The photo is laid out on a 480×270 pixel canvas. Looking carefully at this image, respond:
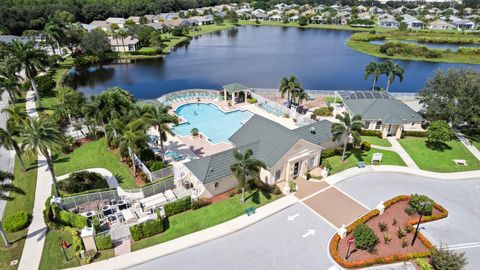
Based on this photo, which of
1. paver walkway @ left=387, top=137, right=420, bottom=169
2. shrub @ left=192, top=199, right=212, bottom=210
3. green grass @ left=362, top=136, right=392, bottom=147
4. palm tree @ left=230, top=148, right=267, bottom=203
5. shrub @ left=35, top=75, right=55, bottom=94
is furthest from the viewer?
shrub @ left=35, top=75, right=55, bottom=94

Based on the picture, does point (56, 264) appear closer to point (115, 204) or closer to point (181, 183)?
point (115, 204)

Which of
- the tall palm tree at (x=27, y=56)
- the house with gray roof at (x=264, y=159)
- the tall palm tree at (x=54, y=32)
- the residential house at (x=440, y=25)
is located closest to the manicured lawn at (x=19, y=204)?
the house with gray roof at (x=264, y=159)

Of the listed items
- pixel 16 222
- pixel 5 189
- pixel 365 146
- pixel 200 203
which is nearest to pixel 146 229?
pixel 200 203

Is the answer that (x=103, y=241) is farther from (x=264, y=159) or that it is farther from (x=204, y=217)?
(x=264, y=159)

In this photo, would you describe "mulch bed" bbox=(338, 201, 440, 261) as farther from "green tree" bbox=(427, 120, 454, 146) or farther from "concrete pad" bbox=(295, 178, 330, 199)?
"green tree" bbox=(427, 120, 454, 146)

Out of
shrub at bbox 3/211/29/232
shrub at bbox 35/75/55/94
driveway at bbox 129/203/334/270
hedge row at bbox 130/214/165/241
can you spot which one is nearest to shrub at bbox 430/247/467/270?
driveway at bbox 129/203/334/270

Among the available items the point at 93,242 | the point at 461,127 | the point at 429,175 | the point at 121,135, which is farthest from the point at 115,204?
the point at 461,127
